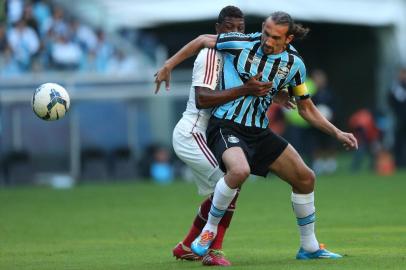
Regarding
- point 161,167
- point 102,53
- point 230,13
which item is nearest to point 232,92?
point 230,13

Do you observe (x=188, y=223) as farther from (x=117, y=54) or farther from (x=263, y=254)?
(x=117, y=54)

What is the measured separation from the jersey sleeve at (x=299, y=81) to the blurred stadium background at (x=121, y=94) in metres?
8.58

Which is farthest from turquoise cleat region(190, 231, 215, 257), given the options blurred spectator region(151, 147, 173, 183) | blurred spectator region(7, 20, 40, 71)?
blurred spectator region(7, 20, 40, 71)

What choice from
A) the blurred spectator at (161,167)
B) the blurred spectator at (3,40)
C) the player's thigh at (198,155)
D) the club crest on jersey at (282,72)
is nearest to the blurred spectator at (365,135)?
the blurred spectator at (161,167)

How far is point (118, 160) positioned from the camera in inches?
920

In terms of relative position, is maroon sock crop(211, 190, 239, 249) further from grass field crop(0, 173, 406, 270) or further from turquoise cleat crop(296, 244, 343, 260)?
turquoise cleat crop(296, 244, 343, 260)

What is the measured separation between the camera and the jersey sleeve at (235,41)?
959 cm

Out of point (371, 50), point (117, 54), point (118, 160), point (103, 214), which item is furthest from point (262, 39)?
point (371, 50)

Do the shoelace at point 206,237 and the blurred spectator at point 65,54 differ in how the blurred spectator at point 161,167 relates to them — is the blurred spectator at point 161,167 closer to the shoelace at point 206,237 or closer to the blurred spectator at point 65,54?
the blurred spectator at point 65,54

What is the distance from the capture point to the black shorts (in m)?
9.62

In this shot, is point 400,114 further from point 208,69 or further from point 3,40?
point 208,69

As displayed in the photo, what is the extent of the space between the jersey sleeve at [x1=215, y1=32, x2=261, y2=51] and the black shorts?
0.64 meters

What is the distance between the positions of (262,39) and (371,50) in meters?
26.3

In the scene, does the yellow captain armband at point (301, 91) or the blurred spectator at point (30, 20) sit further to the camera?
the blurred spectator at point (30, 20)
